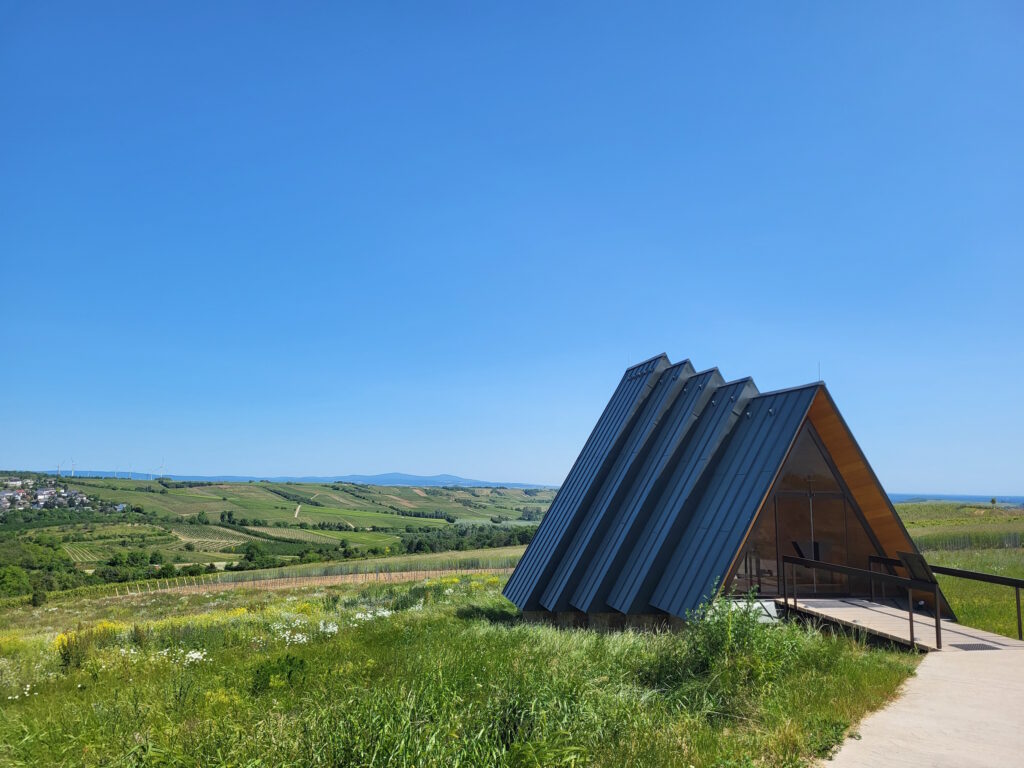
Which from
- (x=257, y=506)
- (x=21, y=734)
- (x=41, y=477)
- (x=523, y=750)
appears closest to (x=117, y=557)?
(x=257, y=506)

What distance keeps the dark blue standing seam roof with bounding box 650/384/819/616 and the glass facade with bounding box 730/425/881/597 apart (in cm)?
135

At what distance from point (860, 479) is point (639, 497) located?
4.36m

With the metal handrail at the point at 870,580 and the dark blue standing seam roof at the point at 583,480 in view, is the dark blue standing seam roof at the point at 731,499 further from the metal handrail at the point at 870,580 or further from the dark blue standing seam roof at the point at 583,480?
the dark blue standing seam roof at the point at 583,480

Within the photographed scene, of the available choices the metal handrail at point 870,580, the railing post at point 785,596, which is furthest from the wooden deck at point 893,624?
the metal handrail at point 870,580

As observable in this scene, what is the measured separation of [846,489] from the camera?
12531 millimetres

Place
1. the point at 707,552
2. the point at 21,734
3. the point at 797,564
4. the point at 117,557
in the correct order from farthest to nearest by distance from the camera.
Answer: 1. the point at 117,557
2. the point at 797,564
3. the point at 707,552
4. the point at 21,734

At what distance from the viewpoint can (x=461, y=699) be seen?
20.3 ft

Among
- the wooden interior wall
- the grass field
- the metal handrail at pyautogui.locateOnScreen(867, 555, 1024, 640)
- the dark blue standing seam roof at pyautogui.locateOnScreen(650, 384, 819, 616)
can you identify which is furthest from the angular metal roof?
the grass field

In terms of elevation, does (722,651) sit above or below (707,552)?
below

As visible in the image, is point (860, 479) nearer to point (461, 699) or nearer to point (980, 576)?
point (980, 576)

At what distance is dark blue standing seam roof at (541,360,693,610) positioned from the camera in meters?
13.5

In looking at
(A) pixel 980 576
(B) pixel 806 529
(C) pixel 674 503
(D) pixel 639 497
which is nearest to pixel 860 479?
(B) pixel 806 529

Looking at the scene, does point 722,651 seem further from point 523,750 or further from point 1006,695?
point 523,750

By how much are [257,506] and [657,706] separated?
5281 inches
